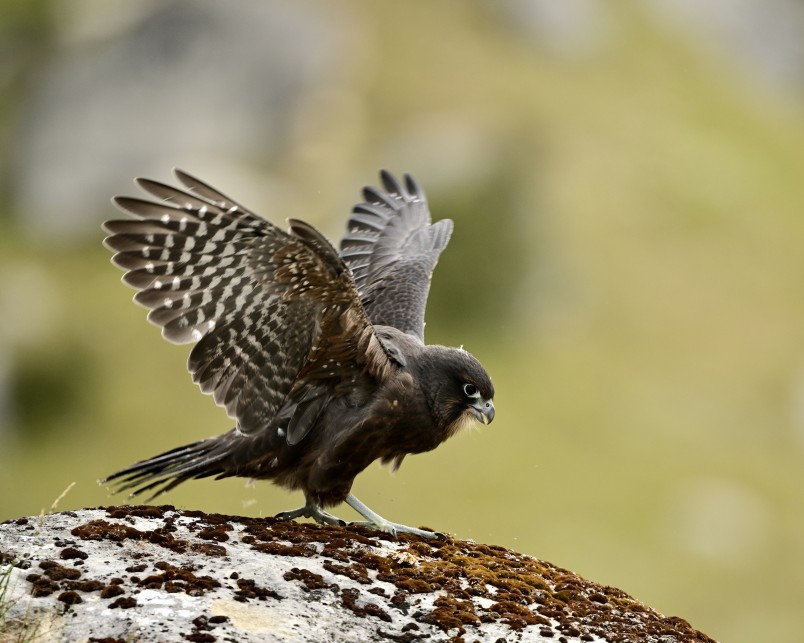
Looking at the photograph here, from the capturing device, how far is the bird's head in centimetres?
839

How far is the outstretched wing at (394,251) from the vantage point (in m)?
10.2

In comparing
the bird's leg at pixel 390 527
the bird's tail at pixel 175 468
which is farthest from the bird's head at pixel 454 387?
the bird's tail at pixel 175 468

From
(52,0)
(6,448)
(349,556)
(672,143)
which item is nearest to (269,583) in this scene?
(349,556)

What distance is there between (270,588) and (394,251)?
611 cm

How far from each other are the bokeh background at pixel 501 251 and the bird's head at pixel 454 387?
21.5 meters

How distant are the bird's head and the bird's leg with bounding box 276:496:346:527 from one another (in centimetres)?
105

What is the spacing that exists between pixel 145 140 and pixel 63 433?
1571 cm

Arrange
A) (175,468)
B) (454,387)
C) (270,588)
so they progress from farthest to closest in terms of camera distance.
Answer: (454,387) → (175,468) → (270,588)

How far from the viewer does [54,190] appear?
49.7 m

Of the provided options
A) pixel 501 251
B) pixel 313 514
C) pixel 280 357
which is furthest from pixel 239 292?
pixel 501 251

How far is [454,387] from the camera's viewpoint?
332 inches

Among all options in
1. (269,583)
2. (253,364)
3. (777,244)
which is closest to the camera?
(269,583)

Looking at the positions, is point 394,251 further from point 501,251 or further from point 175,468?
point 501,251

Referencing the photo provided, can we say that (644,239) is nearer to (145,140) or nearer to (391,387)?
(145,140)
